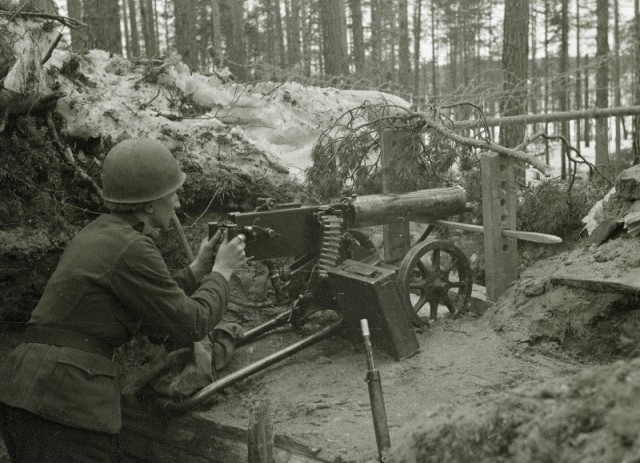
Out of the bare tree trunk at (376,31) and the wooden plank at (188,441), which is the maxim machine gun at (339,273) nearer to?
the wooden plank at (188,441)

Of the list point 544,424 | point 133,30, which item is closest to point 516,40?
point 544,424

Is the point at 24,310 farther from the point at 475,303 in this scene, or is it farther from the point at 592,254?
the point at 592,254

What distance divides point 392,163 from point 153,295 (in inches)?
153

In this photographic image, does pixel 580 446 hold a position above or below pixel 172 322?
above

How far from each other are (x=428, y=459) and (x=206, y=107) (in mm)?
6687

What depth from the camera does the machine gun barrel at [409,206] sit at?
18.6 feet

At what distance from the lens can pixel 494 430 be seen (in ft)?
5.30

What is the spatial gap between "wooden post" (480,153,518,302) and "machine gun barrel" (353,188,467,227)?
45 cm

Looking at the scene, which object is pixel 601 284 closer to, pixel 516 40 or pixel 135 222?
pixel 135 222

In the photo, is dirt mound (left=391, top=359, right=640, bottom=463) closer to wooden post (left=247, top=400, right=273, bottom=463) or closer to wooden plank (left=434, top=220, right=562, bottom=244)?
wooden post (left=247, top=400, right=273, bottom=463)

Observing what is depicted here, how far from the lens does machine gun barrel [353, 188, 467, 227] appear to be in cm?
567

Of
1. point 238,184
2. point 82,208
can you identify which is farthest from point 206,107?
Answer: point 82,208

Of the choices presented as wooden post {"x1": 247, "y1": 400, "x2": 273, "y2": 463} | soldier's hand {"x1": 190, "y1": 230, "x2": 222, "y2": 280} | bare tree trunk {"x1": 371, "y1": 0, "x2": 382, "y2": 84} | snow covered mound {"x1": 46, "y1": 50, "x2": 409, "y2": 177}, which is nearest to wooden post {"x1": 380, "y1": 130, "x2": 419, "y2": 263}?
snow covered mound {"x1": 46, "y1": 50, "x2": 409, "y2": 177}

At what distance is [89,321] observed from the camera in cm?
328
